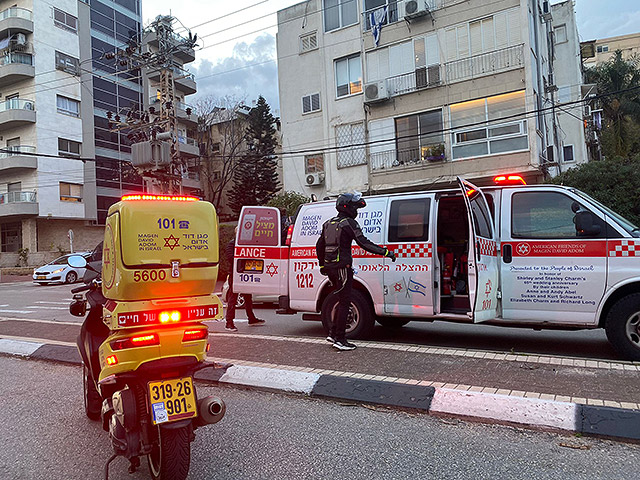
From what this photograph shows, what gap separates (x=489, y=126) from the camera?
64.6ft

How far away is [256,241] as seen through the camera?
9.07 meters

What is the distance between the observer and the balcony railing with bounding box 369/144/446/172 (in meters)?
20.9

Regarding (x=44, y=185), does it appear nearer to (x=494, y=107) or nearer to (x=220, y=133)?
(x=220, y=133)

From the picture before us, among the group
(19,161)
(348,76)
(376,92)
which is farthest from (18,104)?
(376,92)

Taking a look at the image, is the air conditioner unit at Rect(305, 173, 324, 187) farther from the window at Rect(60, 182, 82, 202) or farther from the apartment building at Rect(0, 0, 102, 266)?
the window at Rect(60, 182, 82, 202)

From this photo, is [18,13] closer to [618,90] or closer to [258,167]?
[258,167]

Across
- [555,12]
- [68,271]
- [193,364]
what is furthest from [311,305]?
[555,12]

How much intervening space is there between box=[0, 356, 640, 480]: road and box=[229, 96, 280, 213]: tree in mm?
37676

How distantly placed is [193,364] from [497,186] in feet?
16.7

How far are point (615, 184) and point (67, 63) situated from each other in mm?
40846

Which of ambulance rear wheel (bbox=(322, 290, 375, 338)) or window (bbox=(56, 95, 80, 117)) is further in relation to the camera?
window (bbox=(56, 95, 80, 117))

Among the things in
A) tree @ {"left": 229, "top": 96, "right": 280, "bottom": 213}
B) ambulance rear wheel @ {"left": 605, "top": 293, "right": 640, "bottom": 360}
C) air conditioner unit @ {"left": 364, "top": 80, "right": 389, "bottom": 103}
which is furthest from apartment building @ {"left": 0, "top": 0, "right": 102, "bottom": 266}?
ambulance rear wheel @ {"left": 605, "top": 293, "right": 640, "bottom": 360}

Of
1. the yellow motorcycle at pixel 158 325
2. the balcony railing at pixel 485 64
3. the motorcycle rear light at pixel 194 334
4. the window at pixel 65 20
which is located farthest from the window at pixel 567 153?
the window at pixel 65 20

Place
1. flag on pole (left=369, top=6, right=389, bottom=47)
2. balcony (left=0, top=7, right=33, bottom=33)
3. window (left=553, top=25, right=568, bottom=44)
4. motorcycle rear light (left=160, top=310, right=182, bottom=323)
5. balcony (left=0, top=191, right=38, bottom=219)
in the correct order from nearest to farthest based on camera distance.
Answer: motorcycle rear light (left=160, top=310, right=182, bottom=323), flag on pole (left=369, top=6, right=389, bottom=47), window (left=553, top=25, right=568, bottom=44), balcony (left=0, top=191, right=38, bottom=219), balcony (left=0, top=7, right=33, bottom=33)
